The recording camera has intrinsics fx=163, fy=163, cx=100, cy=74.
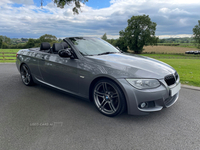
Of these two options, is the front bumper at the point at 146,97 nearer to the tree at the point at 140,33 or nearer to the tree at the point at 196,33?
the tree at the point at 140,33

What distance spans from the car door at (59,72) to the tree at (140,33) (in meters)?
45.5

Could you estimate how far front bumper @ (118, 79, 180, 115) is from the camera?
2873 mm

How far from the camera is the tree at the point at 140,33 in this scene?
47219 mm

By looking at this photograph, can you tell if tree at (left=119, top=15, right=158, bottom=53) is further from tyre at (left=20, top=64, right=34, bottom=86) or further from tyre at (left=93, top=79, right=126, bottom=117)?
tyre at (left=93, top=79, right=126, bottom=117)

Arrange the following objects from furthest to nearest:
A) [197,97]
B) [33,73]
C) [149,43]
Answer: [149,43], [33,73], [197,97]

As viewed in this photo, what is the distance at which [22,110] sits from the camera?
12.1 feet

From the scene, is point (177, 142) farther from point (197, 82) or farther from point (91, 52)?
point (197, 82)

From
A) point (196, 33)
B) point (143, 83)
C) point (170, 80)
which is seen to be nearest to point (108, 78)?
point (143, 83)

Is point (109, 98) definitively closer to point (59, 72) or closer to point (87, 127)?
point (87, 127)

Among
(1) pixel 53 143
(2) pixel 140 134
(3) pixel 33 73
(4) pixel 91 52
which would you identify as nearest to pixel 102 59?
(4) pixel 91 52

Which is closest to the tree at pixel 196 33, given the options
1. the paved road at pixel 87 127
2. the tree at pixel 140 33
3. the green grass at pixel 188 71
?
the tree at pixel 140 33

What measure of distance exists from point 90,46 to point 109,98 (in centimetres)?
155

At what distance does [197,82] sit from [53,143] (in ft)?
18.2

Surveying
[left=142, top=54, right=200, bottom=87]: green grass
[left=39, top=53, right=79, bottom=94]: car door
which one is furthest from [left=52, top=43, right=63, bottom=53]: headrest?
[left=142, top=54, right=200, bottom=87]: green grass
